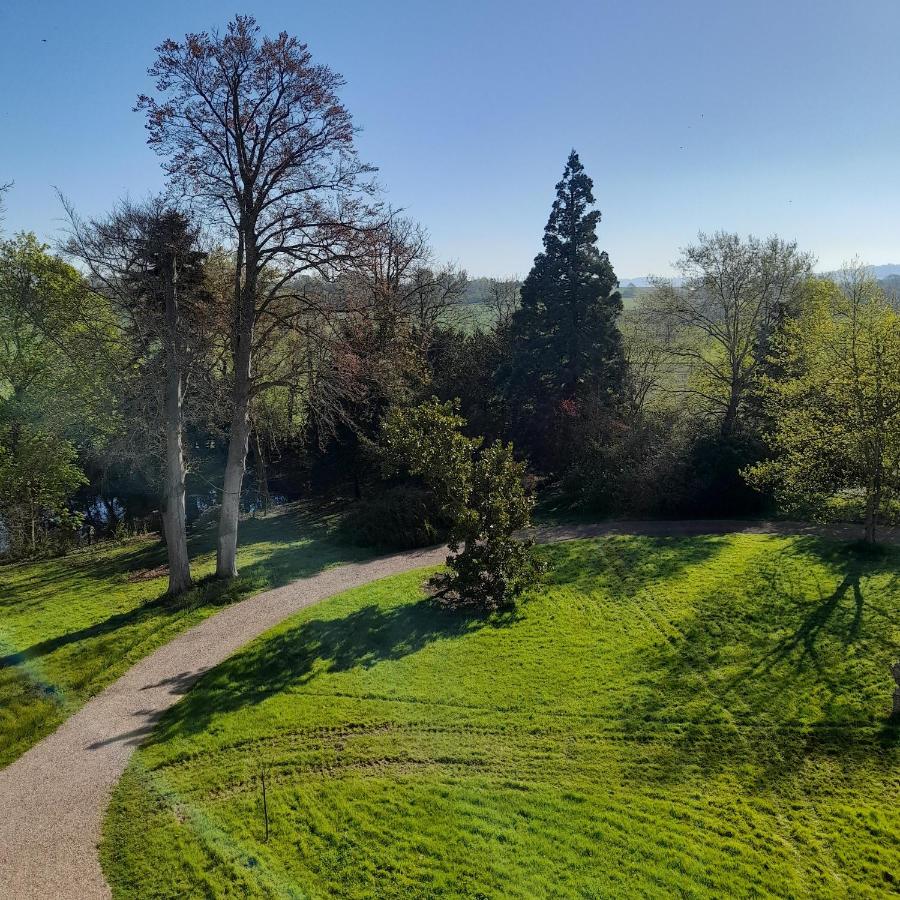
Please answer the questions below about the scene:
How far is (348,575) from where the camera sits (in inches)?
685

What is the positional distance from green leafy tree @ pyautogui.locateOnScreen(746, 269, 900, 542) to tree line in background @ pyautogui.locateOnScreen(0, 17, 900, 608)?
70 mm

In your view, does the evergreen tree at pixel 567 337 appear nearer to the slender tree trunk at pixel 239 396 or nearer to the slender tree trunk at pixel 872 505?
the slender tree trunk at pixel 872 505

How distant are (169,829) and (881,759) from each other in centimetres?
1014

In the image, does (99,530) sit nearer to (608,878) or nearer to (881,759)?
(608,878)

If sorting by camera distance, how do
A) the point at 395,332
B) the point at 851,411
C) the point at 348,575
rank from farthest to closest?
the point at 395,332
the point at 348,575
the point at 851,411

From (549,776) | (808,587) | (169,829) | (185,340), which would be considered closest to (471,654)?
(549,776)

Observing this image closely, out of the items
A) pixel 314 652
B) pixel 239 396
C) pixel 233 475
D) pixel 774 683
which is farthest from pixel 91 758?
pixel 774 683

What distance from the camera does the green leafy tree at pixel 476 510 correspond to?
14500mm

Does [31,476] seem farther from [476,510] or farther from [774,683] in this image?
[774,683]

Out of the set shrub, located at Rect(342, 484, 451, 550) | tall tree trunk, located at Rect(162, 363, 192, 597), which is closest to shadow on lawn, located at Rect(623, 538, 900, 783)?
shrub, located at Rect(342, 484, 451, 550)

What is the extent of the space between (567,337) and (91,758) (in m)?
23.4

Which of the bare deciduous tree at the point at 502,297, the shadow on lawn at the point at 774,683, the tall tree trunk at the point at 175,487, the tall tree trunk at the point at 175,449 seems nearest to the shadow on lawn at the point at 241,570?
the tall tree trunk at the point at 175,487

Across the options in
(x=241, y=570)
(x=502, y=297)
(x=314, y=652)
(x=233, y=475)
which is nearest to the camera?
(x=314, y=652)

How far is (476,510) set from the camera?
14.8 m
